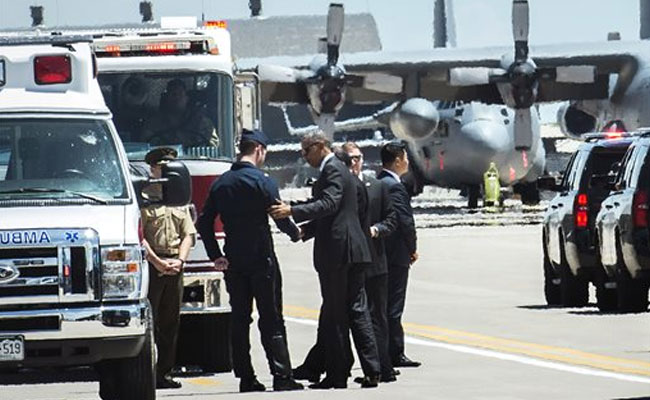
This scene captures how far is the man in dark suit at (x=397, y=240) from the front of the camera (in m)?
16.5

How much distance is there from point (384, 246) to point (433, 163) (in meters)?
40.9

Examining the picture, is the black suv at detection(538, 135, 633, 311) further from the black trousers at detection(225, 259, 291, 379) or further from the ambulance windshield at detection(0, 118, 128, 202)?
the ambulance windshield at detection(0, 118, 128, 202)

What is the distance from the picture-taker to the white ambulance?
12.3 m

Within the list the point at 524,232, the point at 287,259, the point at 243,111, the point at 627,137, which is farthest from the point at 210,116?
the point at 524,232

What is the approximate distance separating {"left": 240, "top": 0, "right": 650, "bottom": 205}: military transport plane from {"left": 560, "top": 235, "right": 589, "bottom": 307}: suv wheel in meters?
29.1

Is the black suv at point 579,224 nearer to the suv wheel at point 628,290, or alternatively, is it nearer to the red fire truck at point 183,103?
the suv wheel at point 628,290

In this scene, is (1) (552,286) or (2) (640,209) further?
(1) (552,286)

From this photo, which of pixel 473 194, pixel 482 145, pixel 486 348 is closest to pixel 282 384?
pixel 486 348

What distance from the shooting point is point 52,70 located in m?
13.5

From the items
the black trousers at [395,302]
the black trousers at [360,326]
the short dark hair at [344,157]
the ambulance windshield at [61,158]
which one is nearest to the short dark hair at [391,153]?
the short dark hair at [344,157]

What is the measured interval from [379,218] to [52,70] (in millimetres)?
3527

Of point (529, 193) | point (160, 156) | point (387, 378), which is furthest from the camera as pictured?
point (529, 193)

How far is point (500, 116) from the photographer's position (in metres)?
56.5

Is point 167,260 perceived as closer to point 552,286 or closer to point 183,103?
point 183,103
